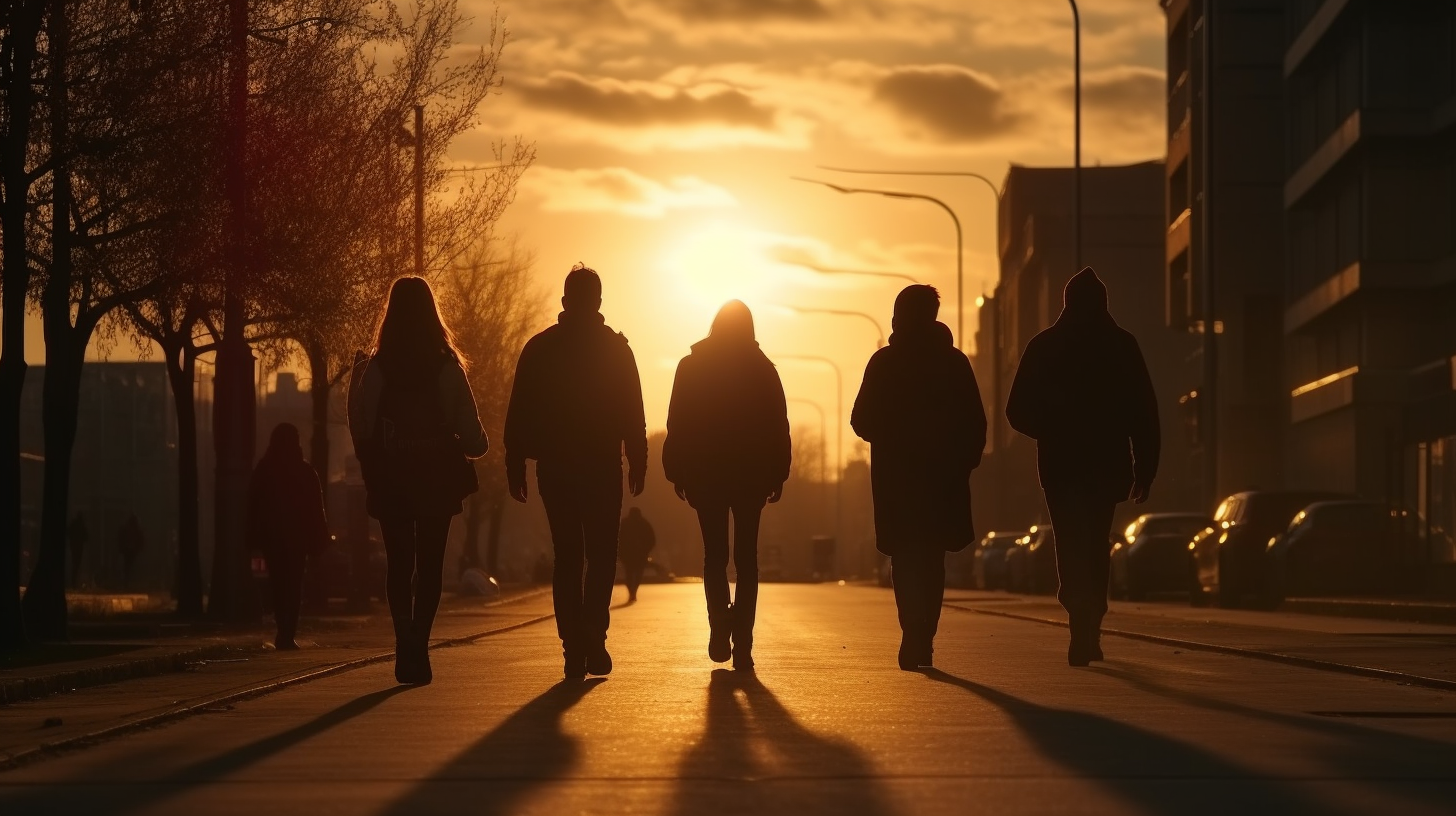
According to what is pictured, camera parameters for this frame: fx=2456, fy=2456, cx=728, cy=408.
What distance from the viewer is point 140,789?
293 inches

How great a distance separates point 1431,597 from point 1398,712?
22.0m

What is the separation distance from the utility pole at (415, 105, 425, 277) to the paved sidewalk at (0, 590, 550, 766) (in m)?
8.95

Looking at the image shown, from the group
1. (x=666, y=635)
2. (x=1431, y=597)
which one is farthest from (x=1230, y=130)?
(x=666, y=635)

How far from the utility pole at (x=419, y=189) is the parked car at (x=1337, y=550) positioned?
1094cm

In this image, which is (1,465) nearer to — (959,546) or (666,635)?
(666,635)

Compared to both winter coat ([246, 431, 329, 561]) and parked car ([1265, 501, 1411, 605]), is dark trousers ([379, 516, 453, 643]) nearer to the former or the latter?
winter coat ([246, 431, 329, 561])

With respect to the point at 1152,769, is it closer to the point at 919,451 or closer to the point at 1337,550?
the point at 919,451

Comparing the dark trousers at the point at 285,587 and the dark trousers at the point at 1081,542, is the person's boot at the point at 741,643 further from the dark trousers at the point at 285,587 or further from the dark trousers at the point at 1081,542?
the dark trousers at the point at 285,587

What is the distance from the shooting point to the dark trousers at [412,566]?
38.9 feet

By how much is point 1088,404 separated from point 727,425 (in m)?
1.95

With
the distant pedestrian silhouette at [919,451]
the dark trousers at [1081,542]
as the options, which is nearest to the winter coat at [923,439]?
the distant pedestrian silhouette at [919,451]

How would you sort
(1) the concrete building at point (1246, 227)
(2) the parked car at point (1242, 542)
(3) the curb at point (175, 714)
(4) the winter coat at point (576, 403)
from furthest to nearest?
(1) the concrete building at point (1246, 227) → (2) the parked car at point (1242, 542) → (4) the winter coat at point (576, 403) → (3) the curb at point (175, 714)

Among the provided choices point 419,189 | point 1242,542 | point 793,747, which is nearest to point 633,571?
point 419,189

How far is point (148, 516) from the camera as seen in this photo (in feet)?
291
